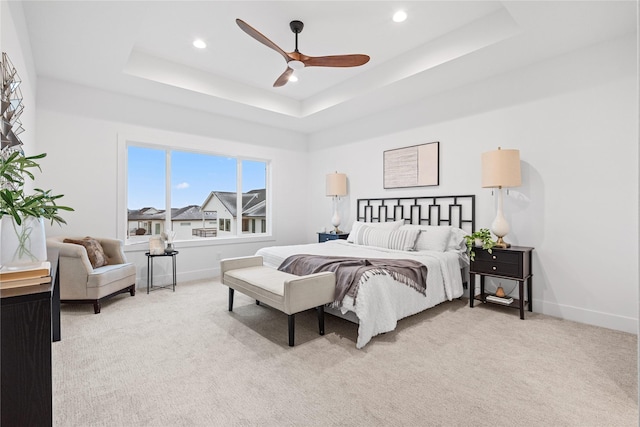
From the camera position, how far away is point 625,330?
2.88m

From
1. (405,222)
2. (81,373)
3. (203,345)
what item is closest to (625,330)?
(405,222)

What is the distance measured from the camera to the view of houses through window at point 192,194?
4684 mm

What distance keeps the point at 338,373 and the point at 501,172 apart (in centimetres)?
Result: 263

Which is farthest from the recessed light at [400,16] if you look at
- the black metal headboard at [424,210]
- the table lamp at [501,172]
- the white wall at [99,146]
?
the white wall at [99,146]

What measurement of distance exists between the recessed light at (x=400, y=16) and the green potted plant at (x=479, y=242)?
237 cm

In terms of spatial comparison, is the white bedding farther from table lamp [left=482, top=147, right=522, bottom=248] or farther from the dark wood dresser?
the dark wood dresser

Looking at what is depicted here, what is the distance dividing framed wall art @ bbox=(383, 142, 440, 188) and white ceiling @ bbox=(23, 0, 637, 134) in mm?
740

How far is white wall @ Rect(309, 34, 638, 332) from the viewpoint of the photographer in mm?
2902

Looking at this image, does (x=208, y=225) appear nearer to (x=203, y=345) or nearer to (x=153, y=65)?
(x=153, y=65)

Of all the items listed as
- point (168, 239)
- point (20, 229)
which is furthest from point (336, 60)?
point (168, 239)

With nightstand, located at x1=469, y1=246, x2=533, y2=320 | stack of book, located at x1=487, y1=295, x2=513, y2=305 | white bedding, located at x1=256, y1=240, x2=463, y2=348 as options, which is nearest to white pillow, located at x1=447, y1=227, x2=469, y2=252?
white bedding, located at x1=256, y1=240, x2=463, y2=348

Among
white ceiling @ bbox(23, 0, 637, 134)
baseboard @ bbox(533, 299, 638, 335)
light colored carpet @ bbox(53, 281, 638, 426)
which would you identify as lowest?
light colored carpet @ bbox(53, 281, 638, 426)

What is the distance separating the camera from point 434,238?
3840 millimetres

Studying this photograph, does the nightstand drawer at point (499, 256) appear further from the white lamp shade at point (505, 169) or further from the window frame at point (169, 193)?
the window frame at point (169, 193)
